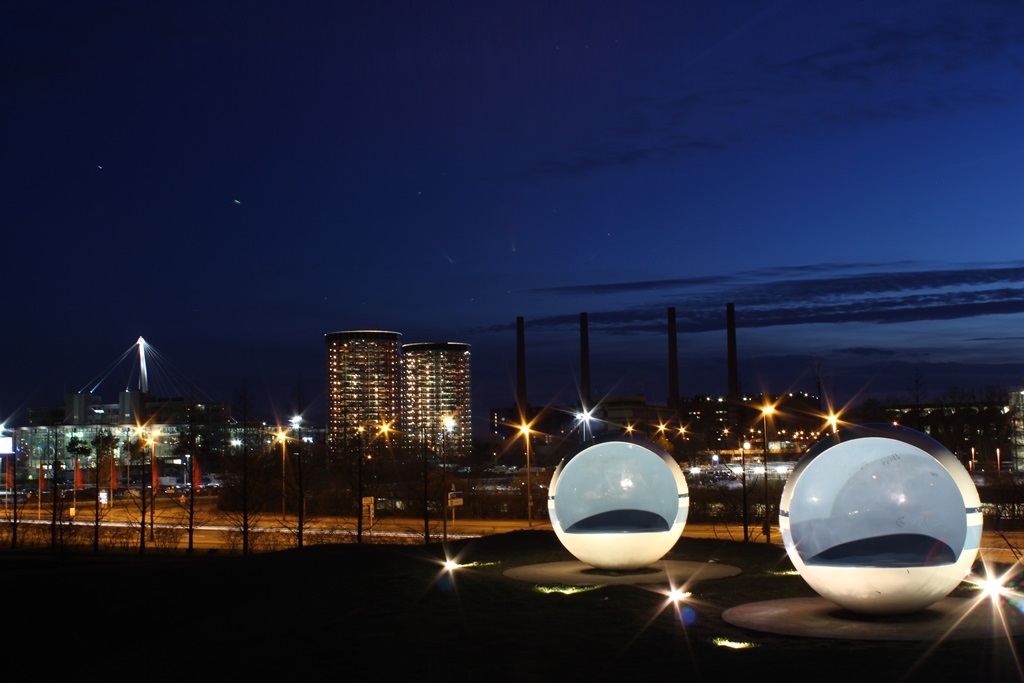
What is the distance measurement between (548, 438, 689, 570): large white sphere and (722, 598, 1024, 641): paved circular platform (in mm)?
5065

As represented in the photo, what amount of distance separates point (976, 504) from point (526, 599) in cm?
647

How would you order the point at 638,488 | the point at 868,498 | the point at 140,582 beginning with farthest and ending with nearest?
the point at 638,488 → the point at 140,582 → the point at 868,498

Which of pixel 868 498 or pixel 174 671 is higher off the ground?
pixel 868 498

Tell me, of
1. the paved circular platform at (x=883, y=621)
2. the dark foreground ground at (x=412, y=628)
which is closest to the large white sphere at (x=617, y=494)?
the dark foreground ground at (x=412, y=628)

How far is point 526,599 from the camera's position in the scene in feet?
52.4

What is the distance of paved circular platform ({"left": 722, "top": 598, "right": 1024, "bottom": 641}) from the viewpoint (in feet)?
39.9

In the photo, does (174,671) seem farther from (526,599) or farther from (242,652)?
(526,599)

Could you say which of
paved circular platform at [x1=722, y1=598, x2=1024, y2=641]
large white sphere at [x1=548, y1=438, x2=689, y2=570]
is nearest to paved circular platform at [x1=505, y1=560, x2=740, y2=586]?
large white sphere at [x1=548, y1=438, x2=689, y2=570]

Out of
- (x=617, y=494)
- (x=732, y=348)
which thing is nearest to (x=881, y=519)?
(x=617, y=494)

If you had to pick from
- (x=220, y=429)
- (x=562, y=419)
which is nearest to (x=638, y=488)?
(x=220, y=429)

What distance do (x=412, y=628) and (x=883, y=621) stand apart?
5.81 m

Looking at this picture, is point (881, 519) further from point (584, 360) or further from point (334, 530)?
point (584, 360)

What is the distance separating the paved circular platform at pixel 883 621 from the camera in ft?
39.9

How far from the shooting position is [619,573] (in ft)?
62.5
